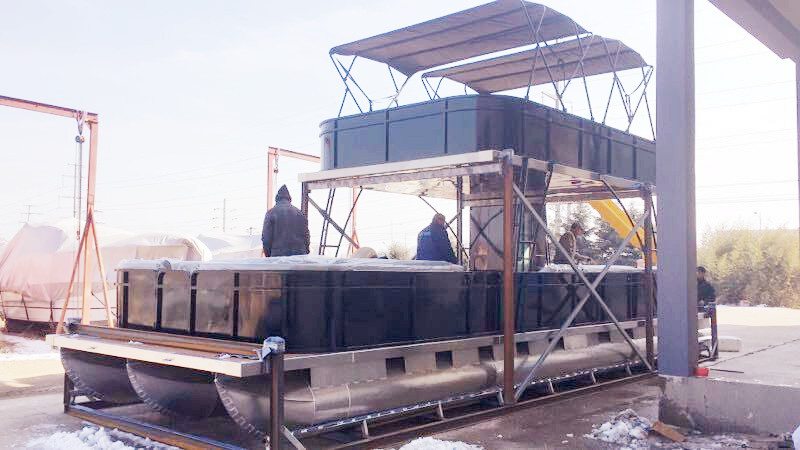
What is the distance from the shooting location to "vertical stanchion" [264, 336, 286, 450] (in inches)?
228

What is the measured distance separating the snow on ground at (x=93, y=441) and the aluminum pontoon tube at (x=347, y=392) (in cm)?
112

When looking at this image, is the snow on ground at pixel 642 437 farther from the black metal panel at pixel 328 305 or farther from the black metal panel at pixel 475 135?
the black metal panel at pixel 475 135

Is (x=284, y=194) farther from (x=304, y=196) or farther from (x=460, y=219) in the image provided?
(x=460, y=219)

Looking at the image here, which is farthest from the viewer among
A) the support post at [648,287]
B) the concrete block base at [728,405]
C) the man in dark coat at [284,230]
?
the support post at [648,287]

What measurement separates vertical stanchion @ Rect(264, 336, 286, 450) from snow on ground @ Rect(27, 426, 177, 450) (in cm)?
142

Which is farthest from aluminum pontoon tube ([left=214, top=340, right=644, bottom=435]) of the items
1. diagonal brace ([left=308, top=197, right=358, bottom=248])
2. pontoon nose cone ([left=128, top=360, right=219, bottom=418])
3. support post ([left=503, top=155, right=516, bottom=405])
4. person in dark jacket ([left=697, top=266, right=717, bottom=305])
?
person in dark jacket ([left=697, top=266, right=717, bottom=305])

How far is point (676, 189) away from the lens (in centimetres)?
758

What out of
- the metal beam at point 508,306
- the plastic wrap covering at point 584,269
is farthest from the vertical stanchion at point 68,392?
the plastic wrap covering at point 584,269

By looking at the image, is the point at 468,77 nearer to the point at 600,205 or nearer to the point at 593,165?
the point at 593,165

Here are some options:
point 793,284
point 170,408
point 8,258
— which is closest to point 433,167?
point 170,408

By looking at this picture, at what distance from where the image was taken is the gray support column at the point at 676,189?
24.2 feet

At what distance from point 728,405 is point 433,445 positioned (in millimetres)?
3023

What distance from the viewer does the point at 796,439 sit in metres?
4.49

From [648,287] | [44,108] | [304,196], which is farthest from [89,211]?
[648,287]
